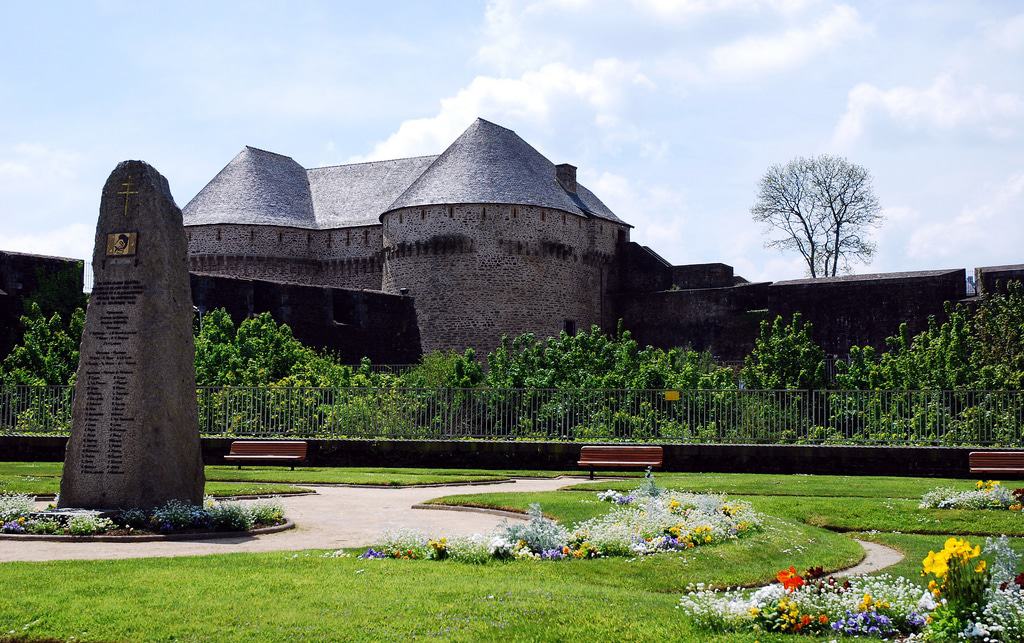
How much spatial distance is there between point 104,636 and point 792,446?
1615 cm

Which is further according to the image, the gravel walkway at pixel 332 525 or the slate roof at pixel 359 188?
the slate roof at pixel 359 188

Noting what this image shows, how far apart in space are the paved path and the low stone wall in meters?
5.21

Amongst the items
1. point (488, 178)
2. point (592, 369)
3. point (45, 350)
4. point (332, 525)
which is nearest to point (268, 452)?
point (332, 525)

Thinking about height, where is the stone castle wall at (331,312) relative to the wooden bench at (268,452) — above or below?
above

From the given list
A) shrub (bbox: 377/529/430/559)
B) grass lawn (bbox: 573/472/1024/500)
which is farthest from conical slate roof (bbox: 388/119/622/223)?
shrub (bbox: 377/529/430/559)

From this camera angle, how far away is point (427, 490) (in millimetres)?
16594

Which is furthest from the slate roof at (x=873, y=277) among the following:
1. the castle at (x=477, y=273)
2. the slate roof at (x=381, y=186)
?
the slate roof at (x=381, y=186)

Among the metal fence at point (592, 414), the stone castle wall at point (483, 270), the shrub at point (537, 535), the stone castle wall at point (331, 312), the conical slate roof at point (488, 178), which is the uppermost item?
the conical slate roof at point (488, 178)

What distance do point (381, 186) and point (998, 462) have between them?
47.8m

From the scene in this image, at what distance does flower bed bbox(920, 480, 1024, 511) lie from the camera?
13.1m

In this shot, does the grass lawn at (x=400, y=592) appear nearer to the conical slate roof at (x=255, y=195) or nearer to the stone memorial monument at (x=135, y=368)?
the stone memorial monument at (x=135, y=368)

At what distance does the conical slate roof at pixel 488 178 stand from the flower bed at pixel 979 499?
A: 130 ft

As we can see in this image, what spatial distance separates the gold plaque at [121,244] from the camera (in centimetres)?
1116

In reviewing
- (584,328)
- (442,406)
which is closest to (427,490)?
(442,406)
